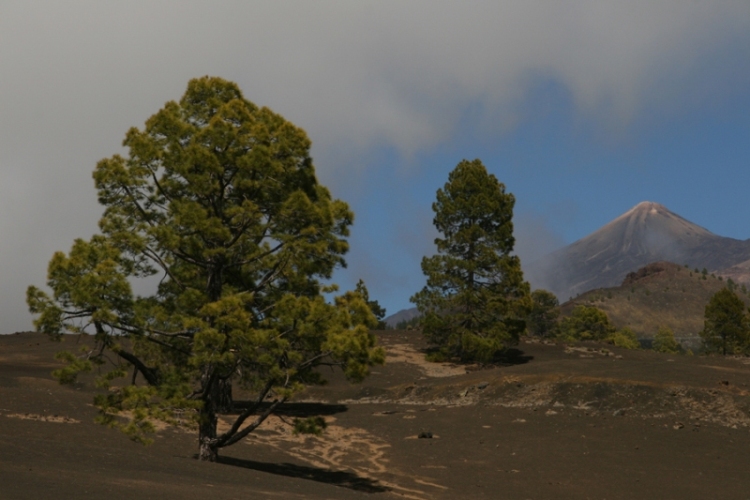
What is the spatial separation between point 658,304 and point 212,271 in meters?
178

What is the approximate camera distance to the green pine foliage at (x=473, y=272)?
47.8 meters

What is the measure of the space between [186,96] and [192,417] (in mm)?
8954

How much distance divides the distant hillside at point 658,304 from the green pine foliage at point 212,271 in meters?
151

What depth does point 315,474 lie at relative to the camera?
22109 millimetres

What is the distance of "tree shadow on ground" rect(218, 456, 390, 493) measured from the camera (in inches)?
814

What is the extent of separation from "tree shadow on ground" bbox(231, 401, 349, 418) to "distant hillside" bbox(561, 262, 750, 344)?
138m

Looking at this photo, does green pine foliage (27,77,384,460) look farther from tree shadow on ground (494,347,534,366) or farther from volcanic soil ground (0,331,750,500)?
tree shadow on ground (494,347,534,366)

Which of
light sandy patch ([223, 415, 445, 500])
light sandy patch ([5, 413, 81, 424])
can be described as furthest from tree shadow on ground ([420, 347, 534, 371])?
light sandy patch ([5, 413, 81, 424])

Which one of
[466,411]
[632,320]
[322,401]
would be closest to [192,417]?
[466,411]

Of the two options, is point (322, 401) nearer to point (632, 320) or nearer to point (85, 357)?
point (85, 357)

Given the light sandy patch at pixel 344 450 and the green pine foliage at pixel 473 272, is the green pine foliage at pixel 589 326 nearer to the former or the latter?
the green pine foliage at pixel 473 272

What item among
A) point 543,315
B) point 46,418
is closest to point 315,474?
point 46,418

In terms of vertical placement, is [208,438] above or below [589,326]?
below

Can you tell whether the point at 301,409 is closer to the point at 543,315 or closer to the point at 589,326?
the point at 589,326
